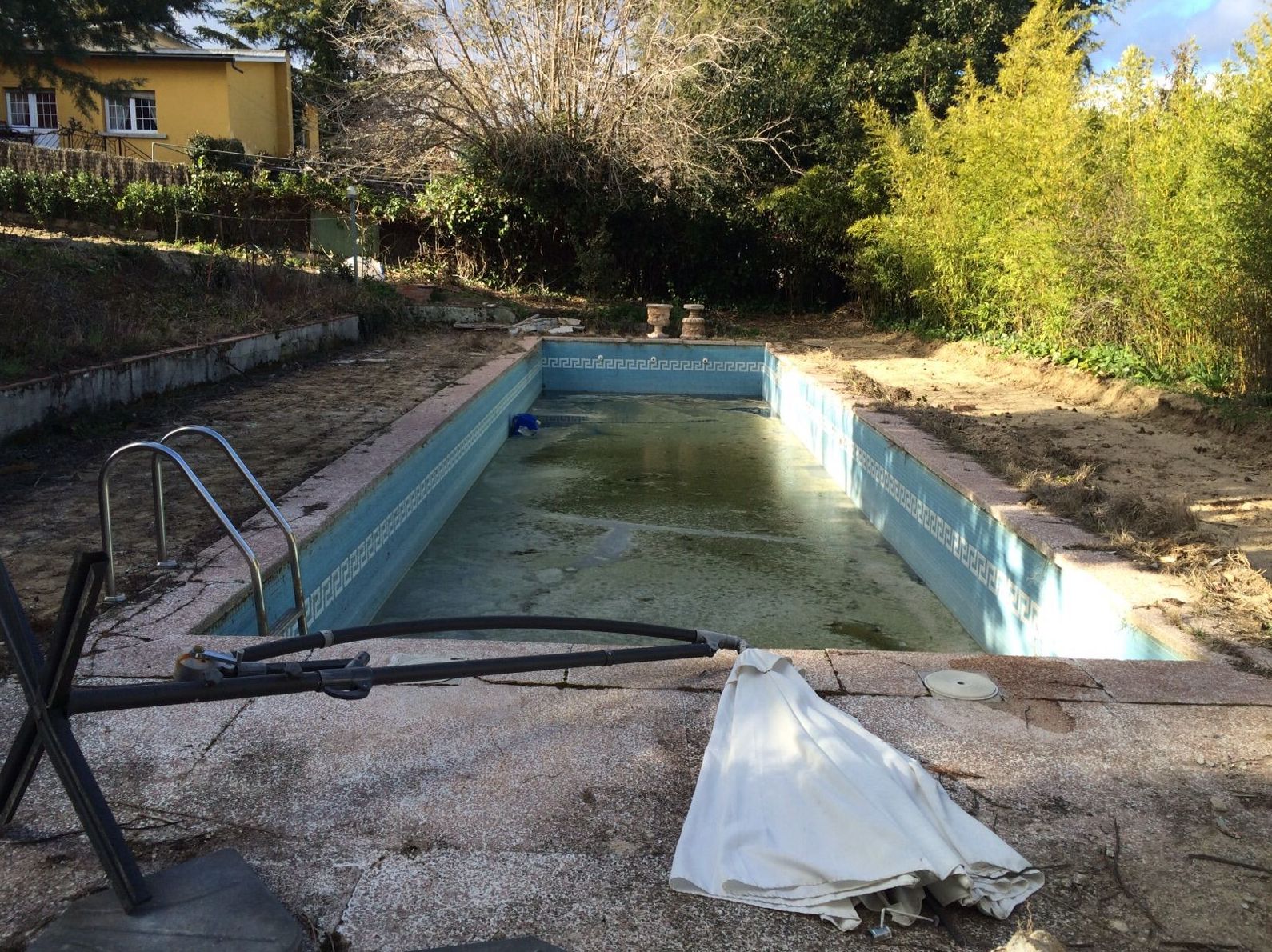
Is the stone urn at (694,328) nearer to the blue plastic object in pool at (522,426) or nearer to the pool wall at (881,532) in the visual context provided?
the pool wall at (881,532)

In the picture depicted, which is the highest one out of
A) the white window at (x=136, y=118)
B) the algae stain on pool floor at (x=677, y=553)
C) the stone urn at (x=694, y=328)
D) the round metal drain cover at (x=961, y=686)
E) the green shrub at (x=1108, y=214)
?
the white window at (x=136, y=118)

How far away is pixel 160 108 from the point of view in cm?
2030

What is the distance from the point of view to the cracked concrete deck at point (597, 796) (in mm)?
1692

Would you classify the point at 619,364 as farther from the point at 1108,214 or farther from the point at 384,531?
the point at 384,531

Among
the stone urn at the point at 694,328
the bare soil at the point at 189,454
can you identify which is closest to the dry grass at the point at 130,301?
the bare soil at the point at 189,454

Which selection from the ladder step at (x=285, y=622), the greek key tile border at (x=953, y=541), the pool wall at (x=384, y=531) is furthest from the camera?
the greek key tile border at (x=953, y=541)

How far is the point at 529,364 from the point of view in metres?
11.0

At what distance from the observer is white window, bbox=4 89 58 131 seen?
20.8 meters

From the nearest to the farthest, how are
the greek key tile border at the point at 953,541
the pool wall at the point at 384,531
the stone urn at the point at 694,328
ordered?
the pool wall at the point at 384,531, the greek key tile border at the point at 953,541, the stone urn at the point at 694,328

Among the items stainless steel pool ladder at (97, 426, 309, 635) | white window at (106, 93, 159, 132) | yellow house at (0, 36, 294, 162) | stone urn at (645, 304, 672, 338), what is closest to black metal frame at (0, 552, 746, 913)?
stainless steel pool ladder at (97, 426, 309, 635)

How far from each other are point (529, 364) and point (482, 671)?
9184mm

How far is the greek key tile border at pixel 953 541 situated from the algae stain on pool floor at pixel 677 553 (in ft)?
0.95

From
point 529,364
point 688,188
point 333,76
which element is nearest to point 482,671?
point 529,364

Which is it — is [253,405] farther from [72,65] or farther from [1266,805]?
[72,65]
